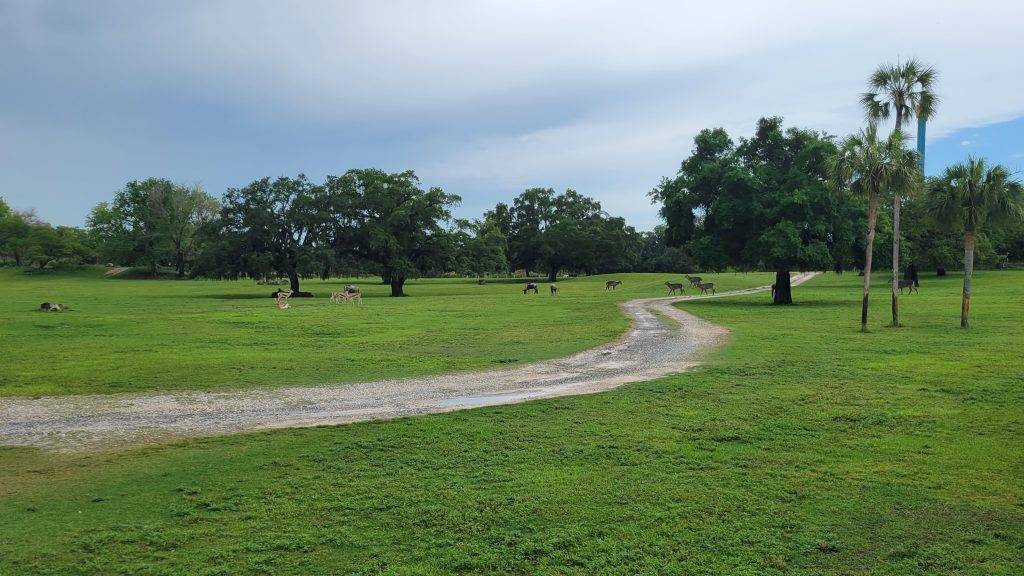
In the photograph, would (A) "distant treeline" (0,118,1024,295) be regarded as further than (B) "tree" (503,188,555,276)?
No

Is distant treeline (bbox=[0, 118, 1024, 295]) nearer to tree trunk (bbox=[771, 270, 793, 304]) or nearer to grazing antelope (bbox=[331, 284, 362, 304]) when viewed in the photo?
tree trunk (bbox=[771, 270, 793, 304])

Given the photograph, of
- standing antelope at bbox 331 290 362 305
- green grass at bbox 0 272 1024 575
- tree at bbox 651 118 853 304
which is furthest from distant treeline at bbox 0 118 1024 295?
green grass at bbox 0 272 1024 575

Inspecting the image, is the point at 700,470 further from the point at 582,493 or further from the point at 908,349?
the point at 908,349

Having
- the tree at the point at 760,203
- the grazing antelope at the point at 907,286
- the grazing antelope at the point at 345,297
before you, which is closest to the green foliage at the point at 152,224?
the grazing antelope at the point at 345,297

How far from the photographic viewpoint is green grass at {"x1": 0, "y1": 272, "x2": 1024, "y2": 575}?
201 inches

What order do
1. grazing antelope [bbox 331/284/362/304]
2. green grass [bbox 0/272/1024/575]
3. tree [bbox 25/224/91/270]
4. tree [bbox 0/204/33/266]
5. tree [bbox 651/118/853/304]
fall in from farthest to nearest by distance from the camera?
tree [bbox 0/204/33/266] → tree [bbox 25/224/91/270] → grazing antelope [bbox 331/284/362/304] → tree [bbox 651/118/853/304] → green grass [bbox 0/272/1024/575]

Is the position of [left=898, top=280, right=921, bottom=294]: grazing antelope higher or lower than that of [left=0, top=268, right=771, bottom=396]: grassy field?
higher

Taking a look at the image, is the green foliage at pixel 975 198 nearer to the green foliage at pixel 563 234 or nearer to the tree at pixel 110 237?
the green foliage at pixel 563 234

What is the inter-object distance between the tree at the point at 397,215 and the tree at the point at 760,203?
2278cm

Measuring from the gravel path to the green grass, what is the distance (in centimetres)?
83

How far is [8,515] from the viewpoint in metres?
5.89

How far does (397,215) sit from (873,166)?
128 feet

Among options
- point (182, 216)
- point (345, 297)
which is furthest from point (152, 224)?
point (345, 297)

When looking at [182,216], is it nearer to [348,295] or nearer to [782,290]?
[348,295]
